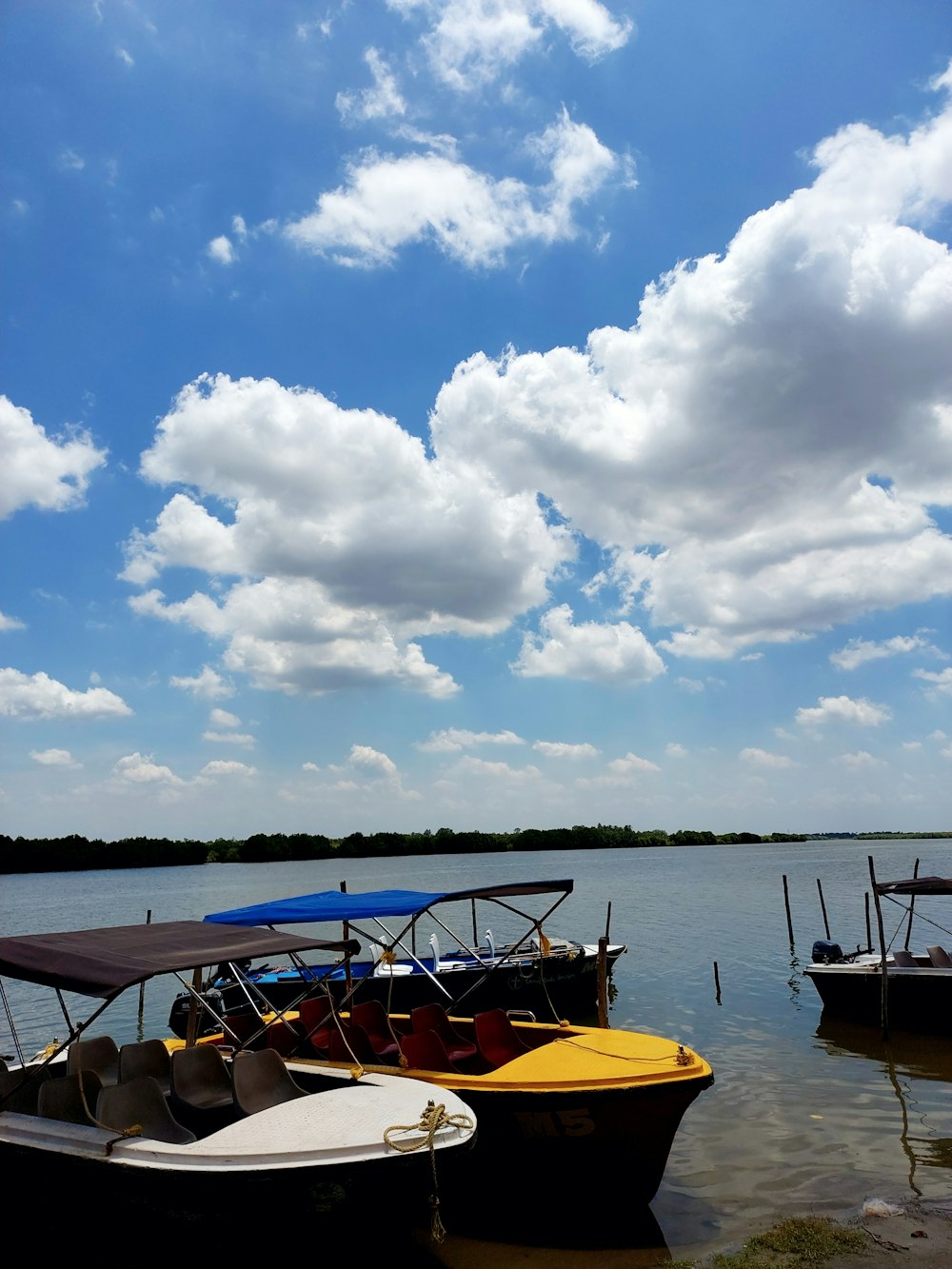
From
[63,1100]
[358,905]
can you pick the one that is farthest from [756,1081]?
[63,1100]

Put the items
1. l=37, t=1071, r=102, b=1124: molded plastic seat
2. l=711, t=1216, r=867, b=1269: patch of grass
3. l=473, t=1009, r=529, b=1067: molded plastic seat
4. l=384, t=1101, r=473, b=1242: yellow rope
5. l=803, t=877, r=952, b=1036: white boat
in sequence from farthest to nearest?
l=803, t=877, r=952, b=1036: white boat → l=473, t=1009, r=529, b=1067: molded plastic seat → l=37, t=1071, r=102, b=1124: molded plastic seat → l=711, t=1216, r=867, b=1269: patch of grass → l=384, t=1101, r=473, b=1242: yellow rope

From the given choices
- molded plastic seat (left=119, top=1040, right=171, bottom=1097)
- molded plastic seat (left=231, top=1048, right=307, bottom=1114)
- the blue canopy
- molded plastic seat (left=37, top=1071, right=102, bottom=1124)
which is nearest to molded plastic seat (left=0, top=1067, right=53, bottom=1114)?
molded plastic seat (left=37, top=1071, right=102, bottom=1124)

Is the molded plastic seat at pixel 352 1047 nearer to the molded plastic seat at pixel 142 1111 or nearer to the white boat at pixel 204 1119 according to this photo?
the white boat at pixel 204 1119

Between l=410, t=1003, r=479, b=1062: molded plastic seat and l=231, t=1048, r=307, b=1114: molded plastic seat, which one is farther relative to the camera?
l=410, t=1003, r=479, b=1062: molded plastic seat

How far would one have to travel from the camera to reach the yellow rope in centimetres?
766

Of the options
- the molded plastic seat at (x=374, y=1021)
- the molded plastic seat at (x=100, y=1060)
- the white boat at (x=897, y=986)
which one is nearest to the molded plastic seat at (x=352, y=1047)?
the molded plastic seat at (x=374, y=1021)

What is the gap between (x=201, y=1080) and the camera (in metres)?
9.83

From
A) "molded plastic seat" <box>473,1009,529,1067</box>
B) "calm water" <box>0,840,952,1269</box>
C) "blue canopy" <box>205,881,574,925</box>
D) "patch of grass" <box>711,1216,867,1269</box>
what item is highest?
"blue canopy" <box>205,881,574,925</box>

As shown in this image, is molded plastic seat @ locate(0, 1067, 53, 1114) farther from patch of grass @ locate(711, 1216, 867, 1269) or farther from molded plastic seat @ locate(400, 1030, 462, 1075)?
patch of grass @ locate(711, 1216, 867, 1269)

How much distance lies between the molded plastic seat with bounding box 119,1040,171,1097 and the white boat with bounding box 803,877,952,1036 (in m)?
14.8

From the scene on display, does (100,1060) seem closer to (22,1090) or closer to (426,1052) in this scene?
(22,1090)

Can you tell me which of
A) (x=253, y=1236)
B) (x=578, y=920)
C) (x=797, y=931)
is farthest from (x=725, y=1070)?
(x=578, y=920)

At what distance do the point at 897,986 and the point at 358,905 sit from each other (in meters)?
13.0

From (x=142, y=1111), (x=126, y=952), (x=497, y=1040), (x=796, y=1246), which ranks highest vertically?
(x=126, y=952)
